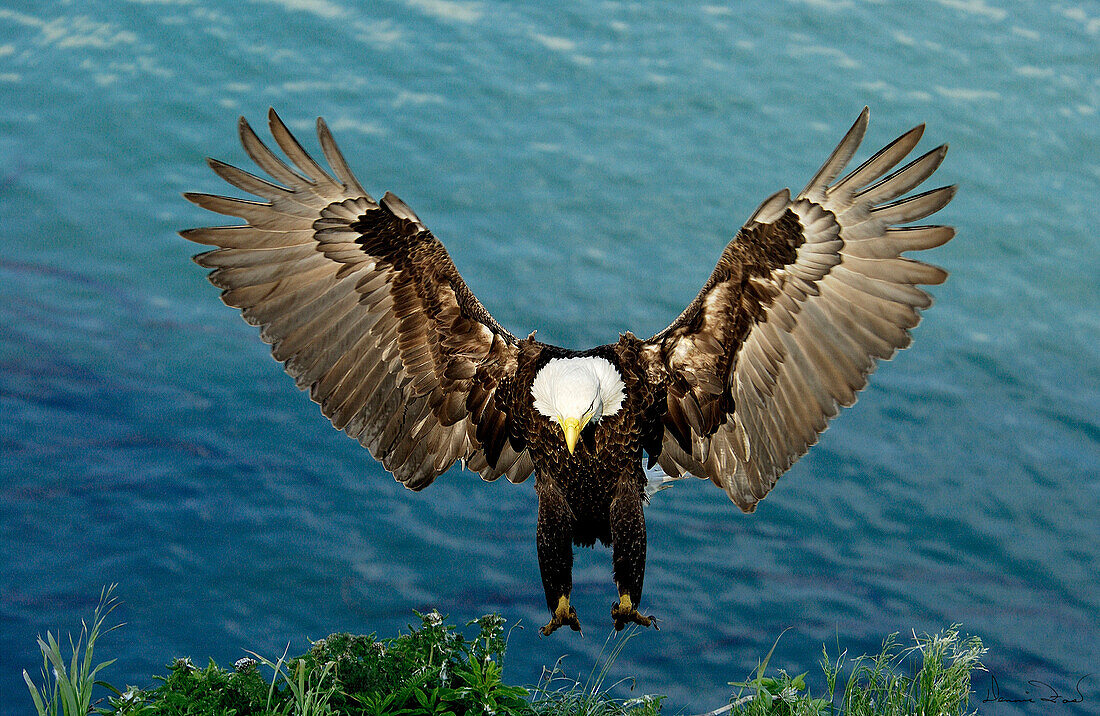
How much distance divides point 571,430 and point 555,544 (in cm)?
55

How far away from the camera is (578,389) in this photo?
387 centimetres

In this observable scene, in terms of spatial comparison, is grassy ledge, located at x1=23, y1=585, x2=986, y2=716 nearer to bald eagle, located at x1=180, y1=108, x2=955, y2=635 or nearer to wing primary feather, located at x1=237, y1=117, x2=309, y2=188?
bald eagle, located at x1=180, y1=108, x2=955, y2=635

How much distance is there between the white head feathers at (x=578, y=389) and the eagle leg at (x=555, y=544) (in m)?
0.36

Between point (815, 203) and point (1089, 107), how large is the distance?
6395mm

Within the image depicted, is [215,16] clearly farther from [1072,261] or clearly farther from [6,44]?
[1072,261]

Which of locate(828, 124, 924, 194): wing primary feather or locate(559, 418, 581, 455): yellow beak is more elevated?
locate(828, 124, 924, 194): wing primary feather

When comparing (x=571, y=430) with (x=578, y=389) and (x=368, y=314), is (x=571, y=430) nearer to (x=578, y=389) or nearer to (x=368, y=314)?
(x=578, y=389)

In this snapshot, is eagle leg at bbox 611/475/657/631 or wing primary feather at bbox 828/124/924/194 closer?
wing primary feather at bbox 828/124/924/194

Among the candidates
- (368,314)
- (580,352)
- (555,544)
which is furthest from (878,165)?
(368,314)

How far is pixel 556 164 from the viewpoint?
869 cm

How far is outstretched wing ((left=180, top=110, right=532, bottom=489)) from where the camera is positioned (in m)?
4.32

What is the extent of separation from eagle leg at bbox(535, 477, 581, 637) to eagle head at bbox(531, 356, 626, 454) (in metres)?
0.35

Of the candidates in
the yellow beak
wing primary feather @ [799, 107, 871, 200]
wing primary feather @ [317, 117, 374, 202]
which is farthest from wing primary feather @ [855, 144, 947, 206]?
wing primary feather @ [317, 117, 374, 202]

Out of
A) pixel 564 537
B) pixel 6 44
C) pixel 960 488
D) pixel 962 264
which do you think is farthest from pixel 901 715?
pixel 6 44
